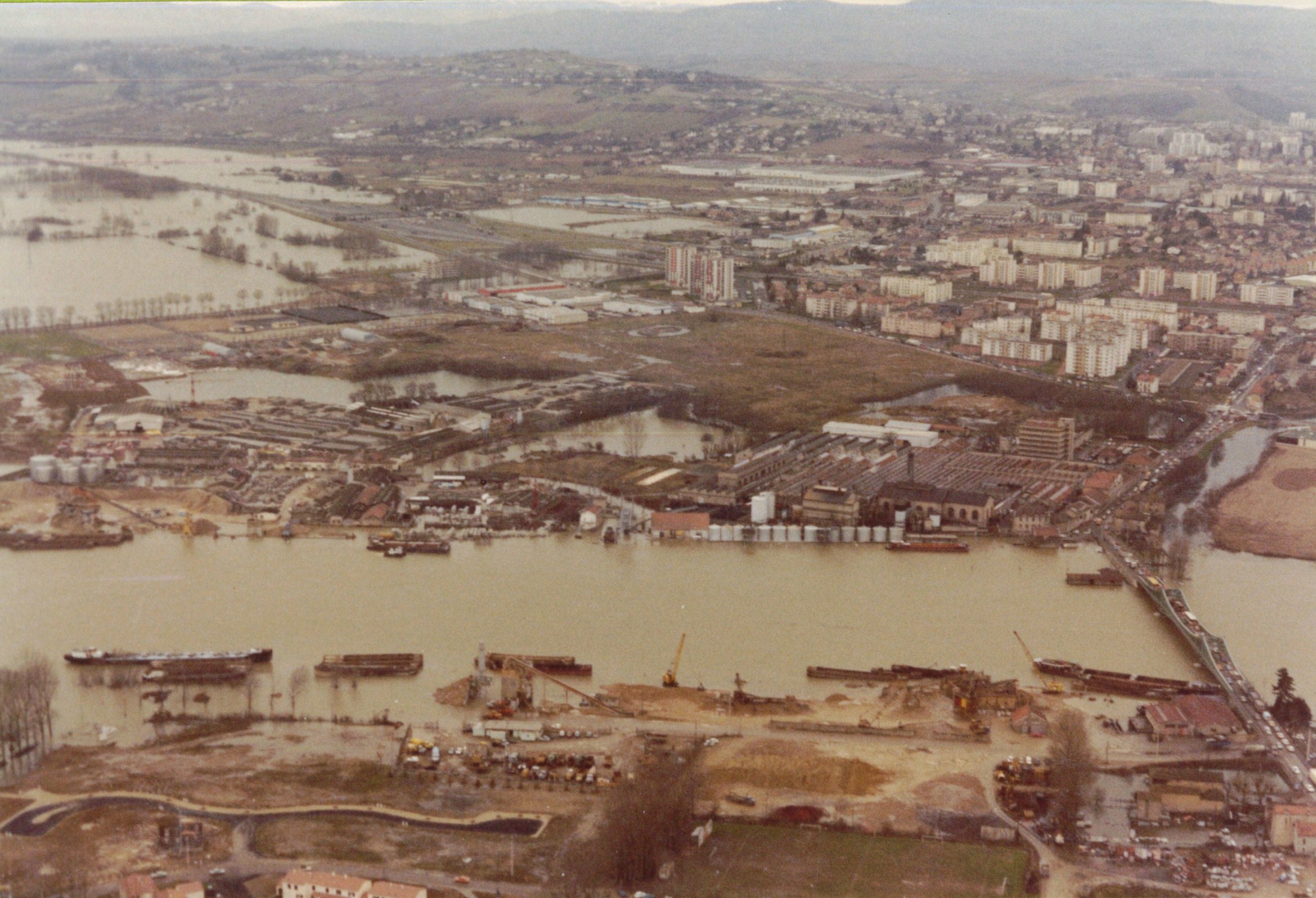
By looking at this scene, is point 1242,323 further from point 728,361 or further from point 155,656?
point 155,656

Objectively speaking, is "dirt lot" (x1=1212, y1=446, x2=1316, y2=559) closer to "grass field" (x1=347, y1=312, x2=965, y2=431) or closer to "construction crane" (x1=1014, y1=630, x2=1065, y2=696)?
"construction crane" (x1=1014, y1=630, x2=1065, y2=696)

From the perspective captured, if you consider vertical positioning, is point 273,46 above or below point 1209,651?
above

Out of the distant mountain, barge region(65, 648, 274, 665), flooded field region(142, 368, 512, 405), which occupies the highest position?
the distant mountain

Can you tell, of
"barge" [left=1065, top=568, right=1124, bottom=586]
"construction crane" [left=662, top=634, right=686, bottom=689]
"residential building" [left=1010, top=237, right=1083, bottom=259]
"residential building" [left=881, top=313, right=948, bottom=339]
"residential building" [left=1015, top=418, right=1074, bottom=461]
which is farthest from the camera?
"residential building" [left=1010, top=237, right=1083, bottom=259]

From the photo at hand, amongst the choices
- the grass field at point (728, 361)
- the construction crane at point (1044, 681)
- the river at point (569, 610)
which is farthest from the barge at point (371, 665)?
the grass field at point (728, 361)

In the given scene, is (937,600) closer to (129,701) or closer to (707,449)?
(707,449)

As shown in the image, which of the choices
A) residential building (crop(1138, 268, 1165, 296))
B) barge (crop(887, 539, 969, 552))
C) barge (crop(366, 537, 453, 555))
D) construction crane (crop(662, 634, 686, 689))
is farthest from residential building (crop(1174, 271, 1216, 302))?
construction crane (crop(662, 634, 686, 689))

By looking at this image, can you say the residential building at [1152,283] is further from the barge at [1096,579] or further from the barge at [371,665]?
the barge at [371,665]

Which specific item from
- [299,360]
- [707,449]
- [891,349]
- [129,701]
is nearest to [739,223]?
[891,349]
